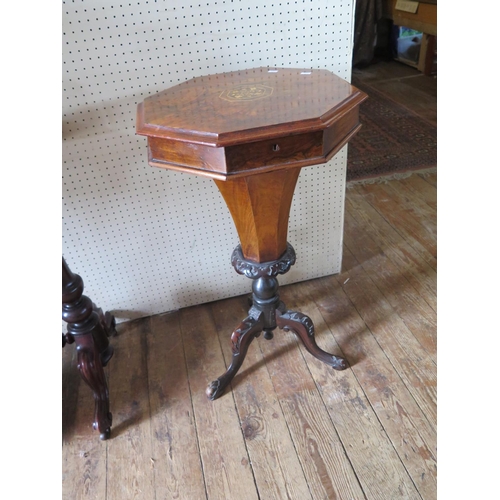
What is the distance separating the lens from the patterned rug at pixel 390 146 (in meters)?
3.15

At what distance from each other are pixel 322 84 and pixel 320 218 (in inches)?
32.5

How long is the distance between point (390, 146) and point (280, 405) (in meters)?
2.46

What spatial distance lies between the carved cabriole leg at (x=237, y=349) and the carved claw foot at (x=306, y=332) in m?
0.09

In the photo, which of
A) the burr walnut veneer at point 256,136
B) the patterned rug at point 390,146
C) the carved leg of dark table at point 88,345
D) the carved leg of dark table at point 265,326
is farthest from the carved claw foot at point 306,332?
the patterned rug at point 390,146

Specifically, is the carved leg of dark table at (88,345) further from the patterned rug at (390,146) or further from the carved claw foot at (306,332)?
the patterned rug at (390,146)

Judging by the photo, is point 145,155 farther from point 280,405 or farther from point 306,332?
point 280,405

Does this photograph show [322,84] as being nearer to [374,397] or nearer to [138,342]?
[374,397]

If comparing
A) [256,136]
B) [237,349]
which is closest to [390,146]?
[237,349]

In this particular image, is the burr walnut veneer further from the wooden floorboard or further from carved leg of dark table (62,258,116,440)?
carved leg of dark table (62,258,116,440)

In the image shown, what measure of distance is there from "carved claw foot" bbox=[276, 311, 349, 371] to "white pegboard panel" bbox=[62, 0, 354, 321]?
47cm

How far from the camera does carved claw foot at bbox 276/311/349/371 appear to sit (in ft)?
5.58

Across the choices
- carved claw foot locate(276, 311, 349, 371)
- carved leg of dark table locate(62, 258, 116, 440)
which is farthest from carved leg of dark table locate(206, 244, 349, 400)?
carved leg of dark table locate(62, 258, 116, 440)

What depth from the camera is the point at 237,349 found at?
5.57ft

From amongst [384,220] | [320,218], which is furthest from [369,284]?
[384,220]
